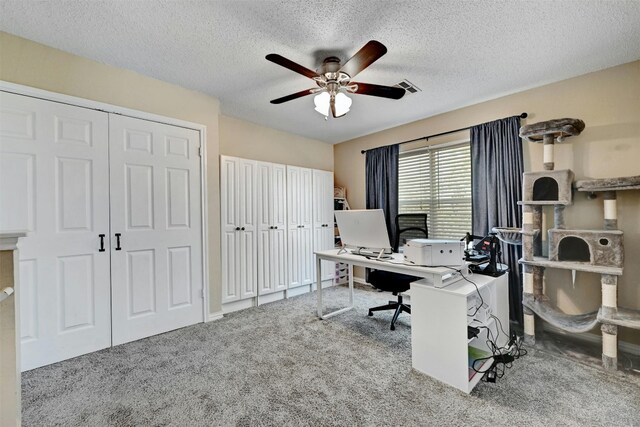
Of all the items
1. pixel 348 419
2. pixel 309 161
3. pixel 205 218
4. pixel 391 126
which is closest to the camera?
pixel 348 419

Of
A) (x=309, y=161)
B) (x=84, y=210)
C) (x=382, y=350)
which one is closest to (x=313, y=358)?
(x=382, y=350)

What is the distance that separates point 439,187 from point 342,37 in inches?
91.4

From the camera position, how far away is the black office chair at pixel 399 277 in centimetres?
274

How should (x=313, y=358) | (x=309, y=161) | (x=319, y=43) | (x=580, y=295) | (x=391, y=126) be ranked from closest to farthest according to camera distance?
(x=319, y=43) < (x=313, y=358) < (x=580, y=295) < (x=391, y=126) < (x=309, y=161)

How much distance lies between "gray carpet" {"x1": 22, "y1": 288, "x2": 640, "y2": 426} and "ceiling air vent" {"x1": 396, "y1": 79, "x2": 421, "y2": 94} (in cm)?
237

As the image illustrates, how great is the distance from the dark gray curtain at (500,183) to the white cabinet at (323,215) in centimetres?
200

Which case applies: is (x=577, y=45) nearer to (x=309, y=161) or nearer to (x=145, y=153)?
(x=309, y=161)

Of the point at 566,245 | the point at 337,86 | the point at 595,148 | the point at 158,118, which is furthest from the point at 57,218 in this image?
the point at 595,148

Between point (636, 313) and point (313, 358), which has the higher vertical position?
point (636, 313)

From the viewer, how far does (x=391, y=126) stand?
391cm

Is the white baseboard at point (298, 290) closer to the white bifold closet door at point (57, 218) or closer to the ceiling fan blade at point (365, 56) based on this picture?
the white bifold closet door at point (57, 218)

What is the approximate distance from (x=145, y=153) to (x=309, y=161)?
2421mm

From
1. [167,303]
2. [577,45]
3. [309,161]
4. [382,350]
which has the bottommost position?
[382,350]

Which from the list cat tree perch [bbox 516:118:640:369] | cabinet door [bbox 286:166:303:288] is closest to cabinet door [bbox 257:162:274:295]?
cabinet door [bbox 286:166:303:288]
